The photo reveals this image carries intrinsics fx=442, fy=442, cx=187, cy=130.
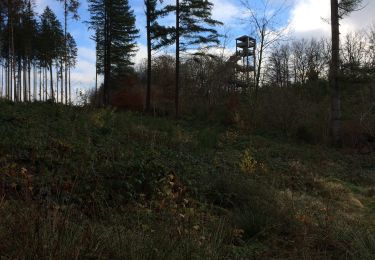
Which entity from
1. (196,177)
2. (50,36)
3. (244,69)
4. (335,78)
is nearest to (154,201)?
(196,177)

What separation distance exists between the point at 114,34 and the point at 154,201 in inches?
1523

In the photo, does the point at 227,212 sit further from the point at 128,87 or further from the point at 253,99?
the point at 128,87

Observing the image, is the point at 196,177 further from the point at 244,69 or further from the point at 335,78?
the point at 244,69

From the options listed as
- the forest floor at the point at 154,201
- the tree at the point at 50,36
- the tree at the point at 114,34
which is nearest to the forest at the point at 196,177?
the forest floor at the point at 154,201

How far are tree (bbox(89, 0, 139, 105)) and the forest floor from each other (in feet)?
92.6

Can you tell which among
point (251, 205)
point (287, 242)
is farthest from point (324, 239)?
point (251, 205)

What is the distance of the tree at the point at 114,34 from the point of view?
42.1 m

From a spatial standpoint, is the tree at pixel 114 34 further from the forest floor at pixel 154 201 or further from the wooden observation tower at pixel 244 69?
the forest floor at pixel 154 201

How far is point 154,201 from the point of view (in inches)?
280

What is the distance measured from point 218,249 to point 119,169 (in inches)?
154

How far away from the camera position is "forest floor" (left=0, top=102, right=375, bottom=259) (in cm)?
374

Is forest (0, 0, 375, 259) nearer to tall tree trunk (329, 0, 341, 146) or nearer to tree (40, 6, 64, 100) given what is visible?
tall tree trunk (329, 0, 341, 146)

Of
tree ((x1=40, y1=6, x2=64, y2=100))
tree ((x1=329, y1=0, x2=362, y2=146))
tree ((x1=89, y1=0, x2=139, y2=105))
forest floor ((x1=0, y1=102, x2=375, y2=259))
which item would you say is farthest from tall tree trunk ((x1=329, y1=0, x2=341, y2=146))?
tree ((x1=40, y1=6, x2=64, y2=100))

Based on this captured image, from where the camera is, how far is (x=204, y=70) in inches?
1892
